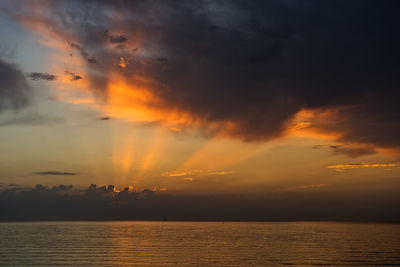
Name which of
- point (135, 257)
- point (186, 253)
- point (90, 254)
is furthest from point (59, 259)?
point (186, 253)

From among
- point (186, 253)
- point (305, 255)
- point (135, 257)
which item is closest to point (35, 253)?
point (135, 257)

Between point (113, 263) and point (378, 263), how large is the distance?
45.9m

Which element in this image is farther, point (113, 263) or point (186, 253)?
point (186, 253)

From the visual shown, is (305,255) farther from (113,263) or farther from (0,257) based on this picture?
(0,257)

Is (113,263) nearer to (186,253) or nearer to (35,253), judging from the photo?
(186,253)

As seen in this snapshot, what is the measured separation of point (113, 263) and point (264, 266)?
2531cm

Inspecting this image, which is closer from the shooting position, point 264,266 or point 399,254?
point 264,266

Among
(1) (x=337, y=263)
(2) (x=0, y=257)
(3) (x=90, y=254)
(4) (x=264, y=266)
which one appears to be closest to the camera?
(4) (x=264, y=266)

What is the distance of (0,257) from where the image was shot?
226 feet

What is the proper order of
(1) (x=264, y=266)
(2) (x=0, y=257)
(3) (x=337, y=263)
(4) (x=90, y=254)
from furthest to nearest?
1. (4) (x=90, y=254)
2. (2) (x=0, y=257)
3. (3) (x=337, y=263)
4. (1) (x=264, y=266)

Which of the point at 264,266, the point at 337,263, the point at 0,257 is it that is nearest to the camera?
the point at 264,266

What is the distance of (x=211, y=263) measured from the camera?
6194 cm

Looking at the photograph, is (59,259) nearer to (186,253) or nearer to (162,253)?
(162,253)

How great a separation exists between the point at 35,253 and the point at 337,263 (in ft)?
196
